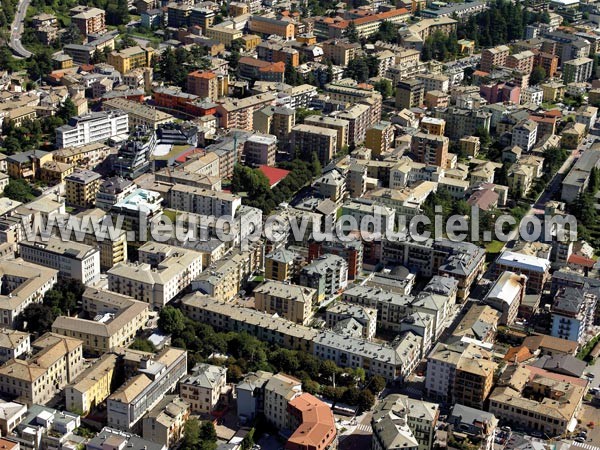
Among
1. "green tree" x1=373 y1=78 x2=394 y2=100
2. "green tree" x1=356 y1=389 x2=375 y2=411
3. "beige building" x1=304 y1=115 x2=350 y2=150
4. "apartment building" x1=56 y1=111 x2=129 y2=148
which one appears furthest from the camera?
"green tree" x1=373 y1=78 x2=394 y2=100

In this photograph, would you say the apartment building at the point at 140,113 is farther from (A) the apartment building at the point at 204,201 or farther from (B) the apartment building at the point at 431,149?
(B) the apartment building at the point at 431,149

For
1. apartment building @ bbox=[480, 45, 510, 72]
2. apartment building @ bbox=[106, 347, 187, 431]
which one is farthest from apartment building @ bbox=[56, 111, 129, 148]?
apartment building @ bbox=[480, 45, 510, 72]

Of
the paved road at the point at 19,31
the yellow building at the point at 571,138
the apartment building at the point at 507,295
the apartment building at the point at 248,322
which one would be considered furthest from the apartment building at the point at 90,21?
the apartment building at the point at 507,295

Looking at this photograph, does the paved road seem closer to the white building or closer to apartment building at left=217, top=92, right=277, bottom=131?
apartment building at left=217, top=92, right=277, bottom=131

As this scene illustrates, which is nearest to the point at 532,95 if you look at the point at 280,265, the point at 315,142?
the point at 315,142

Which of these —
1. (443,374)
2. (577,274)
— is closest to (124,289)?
(443,374)

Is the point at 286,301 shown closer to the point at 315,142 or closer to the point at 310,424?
the point at 310,424
